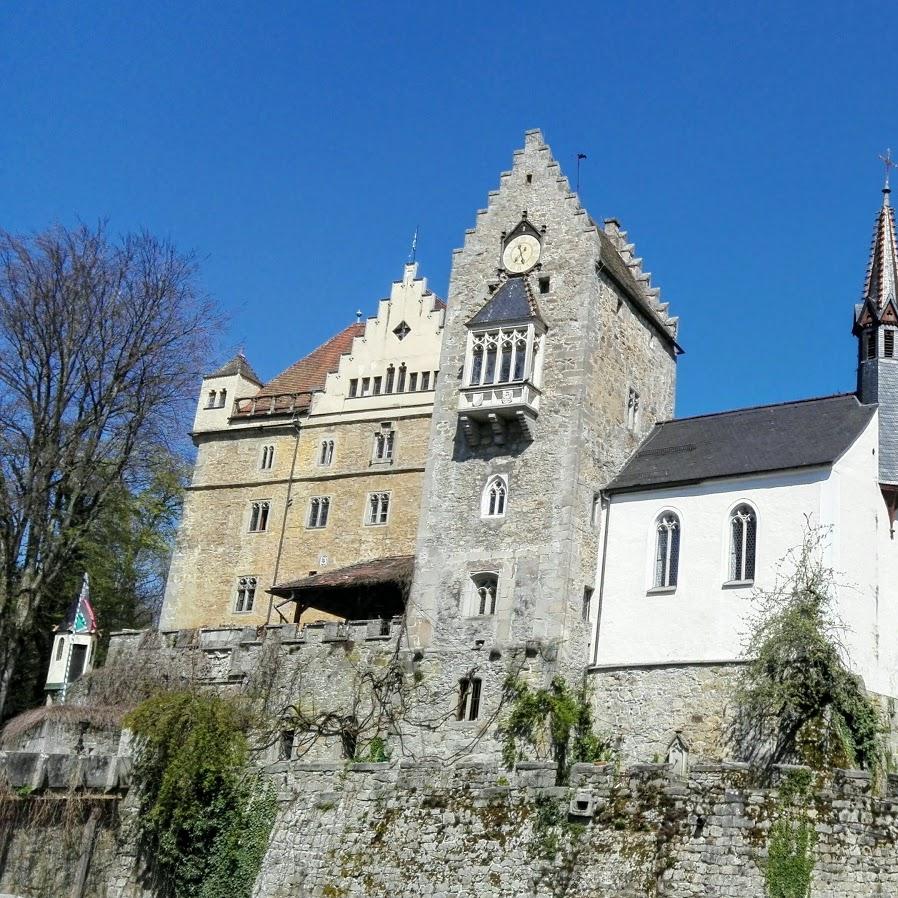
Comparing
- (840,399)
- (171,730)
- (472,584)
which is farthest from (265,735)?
(840,399)

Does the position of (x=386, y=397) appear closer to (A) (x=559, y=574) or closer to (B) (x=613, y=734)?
(A) (x=559, y=574)

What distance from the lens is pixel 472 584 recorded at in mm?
32500

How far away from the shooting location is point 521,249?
36.0 metres

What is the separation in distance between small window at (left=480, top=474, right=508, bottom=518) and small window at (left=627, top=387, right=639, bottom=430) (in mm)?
4478

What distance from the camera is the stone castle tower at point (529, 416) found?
31781mm

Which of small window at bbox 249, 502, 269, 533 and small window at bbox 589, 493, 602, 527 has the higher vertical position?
small window at bbox 249, 502, 269, 533

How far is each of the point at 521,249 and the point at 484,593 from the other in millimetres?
10009

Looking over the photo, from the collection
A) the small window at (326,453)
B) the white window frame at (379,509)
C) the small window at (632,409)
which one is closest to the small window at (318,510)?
the small window at (326,453)

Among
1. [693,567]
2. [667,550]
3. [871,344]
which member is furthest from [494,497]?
[871,344]

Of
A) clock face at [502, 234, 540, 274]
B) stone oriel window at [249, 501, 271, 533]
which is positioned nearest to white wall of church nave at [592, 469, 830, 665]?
clock face at [502, 234, 540, 274]

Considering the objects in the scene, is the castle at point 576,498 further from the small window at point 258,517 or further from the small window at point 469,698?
the small window at point 258,517

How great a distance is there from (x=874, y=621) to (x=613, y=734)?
6.44m

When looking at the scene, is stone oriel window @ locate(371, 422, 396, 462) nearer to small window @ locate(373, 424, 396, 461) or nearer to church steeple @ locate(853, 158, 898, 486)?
small window @ locate(373, 424, 396, 461)

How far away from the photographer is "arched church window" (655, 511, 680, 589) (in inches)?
1212
